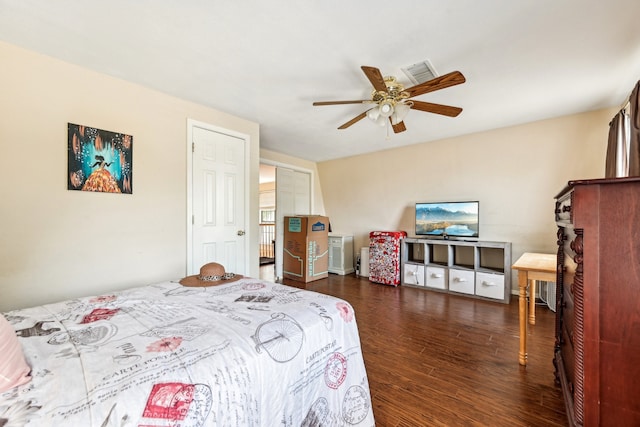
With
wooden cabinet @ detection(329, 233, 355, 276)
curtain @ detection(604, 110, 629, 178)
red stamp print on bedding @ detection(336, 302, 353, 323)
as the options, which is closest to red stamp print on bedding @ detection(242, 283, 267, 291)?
red stamp print on bedding @ detection(336, 302, 353, 323)

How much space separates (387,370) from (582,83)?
312 centimetres

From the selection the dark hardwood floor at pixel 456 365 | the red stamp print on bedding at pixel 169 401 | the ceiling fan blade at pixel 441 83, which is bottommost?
the dark hardwood floor at pixel 456 365

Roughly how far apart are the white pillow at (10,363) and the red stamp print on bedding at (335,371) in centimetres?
105

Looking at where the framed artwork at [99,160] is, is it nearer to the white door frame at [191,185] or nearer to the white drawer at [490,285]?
the white door frame at [191,185]

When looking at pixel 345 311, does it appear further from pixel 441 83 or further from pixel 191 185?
pixel 191 185

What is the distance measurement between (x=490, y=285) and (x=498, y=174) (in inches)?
62.5

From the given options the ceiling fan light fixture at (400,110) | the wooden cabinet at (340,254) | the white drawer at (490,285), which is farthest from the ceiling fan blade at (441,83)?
the wooden cabinet at (340,254)

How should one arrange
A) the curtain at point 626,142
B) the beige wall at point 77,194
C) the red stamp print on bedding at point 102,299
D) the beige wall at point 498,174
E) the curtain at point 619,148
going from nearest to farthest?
1. the red stamp print on bedding at point 102,299
2. the beige wall at point 77,194
3. the curtain at point 626,142
4. the curtain at point 619,148
5. the beige wall at point 498,174

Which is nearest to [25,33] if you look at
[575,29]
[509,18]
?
[509,18]

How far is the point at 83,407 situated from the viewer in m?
0.69

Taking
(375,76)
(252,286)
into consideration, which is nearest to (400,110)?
(375,76)

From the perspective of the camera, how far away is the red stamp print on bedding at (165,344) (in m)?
0.98

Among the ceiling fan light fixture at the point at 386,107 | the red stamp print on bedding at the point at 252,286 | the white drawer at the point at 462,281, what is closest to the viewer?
the red stamp print on bedding at the point at 252,286

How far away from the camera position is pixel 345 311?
57.0 inches
